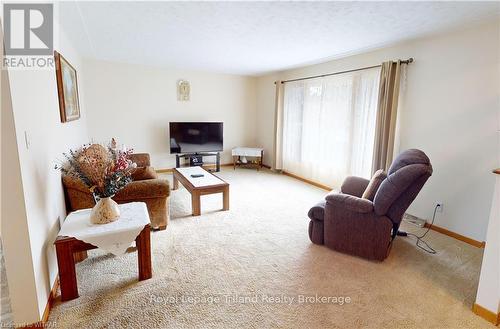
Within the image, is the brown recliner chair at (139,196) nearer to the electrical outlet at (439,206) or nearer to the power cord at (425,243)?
the power cord at (425,243)

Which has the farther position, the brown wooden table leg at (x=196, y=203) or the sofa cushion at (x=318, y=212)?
the brown wooden table leg at (x=196, y=203)

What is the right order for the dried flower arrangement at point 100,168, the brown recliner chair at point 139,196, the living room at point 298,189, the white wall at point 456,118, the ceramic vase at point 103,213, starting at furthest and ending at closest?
the white wall at point 456,118 → the brown recliner chair at point 139,196 → the ceramic vase at point 103,213 → the dried flower arrangement at point 100,168 → the living room at point 298,189

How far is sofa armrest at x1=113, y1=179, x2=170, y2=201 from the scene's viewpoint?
2758 mm

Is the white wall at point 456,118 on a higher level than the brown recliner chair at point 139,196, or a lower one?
higher

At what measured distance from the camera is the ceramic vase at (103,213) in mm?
2090

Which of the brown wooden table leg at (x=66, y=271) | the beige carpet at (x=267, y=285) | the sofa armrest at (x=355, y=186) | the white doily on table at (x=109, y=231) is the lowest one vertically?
the beige carpet at (x=267, y=285)

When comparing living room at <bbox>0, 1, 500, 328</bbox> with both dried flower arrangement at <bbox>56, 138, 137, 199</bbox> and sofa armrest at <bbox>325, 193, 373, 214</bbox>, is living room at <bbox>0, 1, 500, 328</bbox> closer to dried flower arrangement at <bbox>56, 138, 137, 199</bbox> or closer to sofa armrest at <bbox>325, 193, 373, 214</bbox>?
sofa armrest at <bbox>325, 193, 373, 214</bbox>

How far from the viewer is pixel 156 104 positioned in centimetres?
577

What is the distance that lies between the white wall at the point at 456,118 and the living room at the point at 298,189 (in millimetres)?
14

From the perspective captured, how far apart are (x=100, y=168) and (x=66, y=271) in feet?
2.58

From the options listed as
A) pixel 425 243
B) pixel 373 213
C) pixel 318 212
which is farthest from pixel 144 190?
pixel 425 243

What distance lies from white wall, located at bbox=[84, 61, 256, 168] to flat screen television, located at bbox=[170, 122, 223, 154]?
13.7 inches

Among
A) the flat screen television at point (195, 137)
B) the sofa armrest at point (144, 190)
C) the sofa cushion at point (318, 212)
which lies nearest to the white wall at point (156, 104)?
the flat screen television at point (195, 137)

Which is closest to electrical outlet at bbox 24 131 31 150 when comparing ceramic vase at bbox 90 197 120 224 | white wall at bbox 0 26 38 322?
white wall at bbox 0 26 38 322
